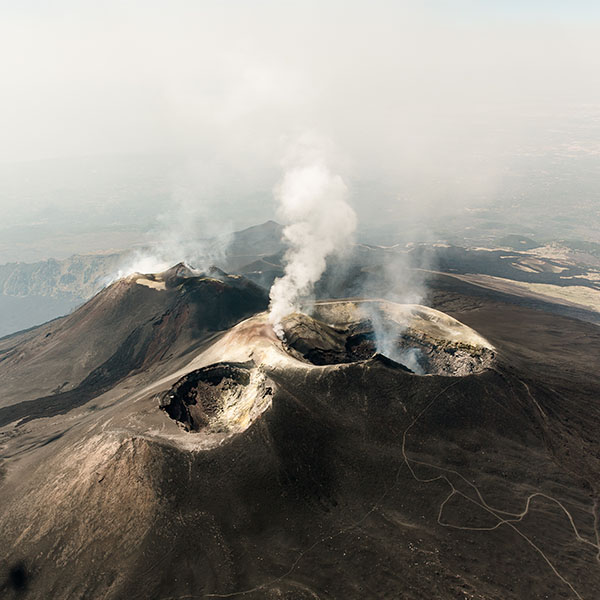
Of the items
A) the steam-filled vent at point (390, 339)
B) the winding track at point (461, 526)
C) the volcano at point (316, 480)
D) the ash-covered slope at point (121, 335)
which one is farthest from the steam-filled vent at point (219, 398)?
the ash-covered slope at point (121, 335)

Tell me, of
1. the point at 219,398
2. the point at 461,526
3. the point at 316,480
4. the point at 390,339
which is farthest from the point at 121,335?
the point at 461,526

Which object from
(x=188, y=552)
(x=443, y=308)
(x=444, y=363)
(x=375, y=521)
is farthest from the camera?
(x=443, y=308)

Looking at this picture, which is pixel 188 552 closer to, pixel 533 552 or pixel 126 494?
pixel 126 494

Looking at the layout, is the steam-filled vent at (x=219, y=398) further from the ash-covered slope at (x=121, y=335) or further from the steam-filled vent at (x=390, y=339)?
the ash-covered slope at (x=121, y=335)

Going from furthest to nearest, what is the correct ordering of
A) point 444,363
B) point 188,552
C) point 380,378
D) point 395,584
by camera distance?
point 444,363
point 380,378
point 188,552
point 395,584

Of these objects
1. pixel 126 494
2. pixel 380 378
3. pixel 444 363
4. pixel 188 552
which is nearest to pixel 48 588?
pixel 126 494

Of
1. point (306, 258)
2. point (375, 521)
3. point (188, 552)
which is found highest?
point (188, 552)

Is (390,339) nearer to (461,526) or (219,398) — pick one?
(219,398)
